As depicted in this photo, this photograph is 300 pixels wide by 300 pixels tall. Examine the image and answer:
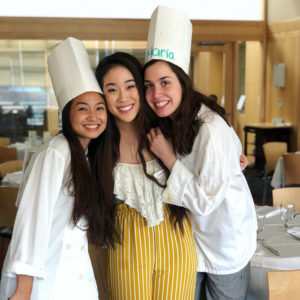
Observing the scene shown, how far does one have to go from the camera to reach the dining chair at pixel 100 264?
80.6 inches

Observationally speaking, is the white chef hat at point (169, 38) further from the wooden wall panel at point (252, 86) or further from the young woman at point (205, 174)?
the wooden wall panel at point (252, 86)

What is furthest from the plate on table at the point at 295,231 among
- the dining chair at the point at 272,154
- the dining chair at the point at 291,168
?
the dining chair at the point at 272,154

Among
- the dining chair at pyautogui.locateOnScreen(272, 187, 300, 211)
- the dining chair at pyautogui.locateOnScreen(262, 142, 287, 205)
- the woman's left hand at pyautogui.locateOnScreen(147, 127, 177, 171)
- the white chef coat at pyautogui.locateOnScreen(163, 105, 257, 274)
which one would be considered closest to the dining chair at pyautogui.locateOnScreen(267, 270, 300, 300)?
the white chef coat at pyautogui.locateOnScreen(163, 105, 257, 274)

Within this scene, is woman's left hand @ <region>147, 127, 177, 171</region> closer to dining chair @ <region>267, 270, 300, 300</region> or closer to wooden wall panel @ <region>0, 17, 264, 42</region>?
dining chair @ <region>267, 270, 300, 300</region>

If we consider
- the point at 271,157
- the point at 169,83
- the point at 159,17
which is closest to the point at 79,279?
the point at 169,83

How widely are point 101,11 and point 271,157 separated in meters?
4.14

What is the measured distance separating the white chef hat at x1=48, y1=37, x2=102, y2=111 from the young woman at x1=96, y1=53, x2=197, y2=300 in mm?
85

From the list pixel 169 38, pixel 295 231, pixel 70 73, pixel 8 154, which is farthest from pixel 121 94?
pixel 8 154

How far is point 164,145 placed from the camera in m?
1.77

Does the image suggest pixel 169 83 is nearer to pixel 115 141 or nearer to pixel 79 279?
pixel 115 141

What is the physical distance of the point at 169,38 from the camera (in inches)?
71.5

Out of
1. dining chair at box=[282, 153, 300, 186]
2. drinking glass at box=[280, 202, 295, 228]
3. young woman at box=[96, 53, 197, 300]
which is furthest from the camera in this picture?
dining chair at box=[282, 153, 300, 186]

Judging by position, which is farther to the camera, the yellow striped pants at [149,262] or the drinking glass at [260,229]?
the drinking glass at [260,229]

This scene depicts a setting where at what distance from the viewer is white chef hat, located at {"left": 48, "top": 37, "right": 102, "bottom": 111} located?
1.69m
